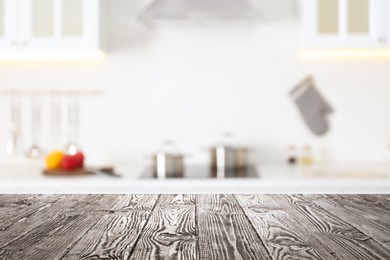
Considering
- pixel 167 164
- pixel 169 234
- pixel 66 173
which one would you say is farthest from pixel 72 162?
pixel 169 234

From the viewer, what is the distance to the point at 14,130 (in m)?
3.70

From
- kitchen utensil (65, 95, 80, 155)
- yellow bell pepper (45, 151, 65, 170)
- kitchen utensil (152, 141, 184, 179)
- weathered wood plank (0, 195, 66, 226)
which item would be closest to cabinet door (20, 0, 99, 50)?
kitchen utensil (65, 95, 80, 155)

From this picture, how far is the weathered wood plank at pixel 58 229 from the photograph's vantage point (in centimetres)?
98

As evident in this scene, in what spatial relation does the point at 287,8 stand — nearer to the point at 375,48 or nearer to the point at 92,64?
the point at 375,48

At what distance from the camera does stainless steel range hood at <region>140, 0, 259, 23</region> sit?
11.1 ft

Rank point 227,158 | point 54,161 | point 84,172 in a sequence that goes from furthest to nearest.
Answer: point 227,158, point 54,161, point 84,172

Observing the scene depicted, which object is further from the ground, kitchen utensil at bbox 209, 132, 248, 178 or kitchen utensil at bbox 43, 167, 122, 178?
kitchen utensil at bbox 209, 132, 248, 178

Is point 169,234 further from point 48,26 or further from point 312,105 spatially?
point 312,105

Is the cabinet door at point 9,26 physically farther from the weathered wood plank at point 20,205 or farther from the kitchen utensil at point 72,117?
the weathered wood plank at point 20,205

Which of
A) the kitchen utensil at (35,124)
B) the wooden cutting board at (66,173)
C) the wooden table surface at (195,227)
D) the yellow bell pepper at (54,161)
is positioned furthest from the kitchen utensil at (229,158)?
the wooden table surface at (195,227)

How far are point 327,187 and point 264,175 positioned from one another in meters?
0.33

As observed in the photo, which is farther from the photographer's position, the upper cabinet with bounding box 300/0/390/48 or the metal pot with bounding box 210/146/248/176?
the metal pot with bounding box 210/146/248/176

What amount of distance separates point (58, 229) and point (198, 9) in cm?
239

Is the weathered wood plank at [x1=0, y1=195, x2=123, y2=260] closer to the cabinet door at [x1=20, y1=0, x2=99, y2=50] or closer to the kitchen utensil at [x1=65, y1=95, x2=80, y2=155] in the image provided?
the cabinet door at [x1=20, y1=0, x2=99, y2=50]
